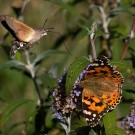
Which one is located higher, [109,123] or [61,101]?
[61,101]

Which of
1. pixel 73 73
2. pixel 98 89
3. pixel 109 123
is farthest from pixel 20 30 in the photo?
pixel 109 123

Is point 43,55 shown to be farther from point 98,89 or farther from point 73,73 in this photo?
point 73,73

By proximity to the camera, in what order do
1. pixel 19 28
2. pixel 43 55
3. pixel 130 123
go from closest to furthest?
1. pixel 19 28
2. pixel 130 123
3. pixel 43 55

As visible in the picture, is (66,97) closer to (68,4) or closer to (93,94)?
(93,94)

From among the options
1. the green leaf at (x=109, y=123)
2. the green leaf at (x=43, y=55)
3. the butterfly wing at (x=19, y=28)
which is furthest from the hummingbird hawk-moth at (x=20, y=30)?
the green leaf at (x=43, y=55)

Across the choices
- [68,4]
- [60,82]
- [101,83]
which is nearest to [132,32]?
[68,4]

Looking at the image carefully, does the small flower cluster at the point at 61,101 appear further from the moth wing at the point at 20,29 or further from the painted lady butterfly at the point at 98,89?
the moth wing at the point at 20,29

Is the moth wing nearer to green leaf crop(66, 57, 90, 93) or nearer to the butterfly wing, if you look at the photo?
the butterfly wing
